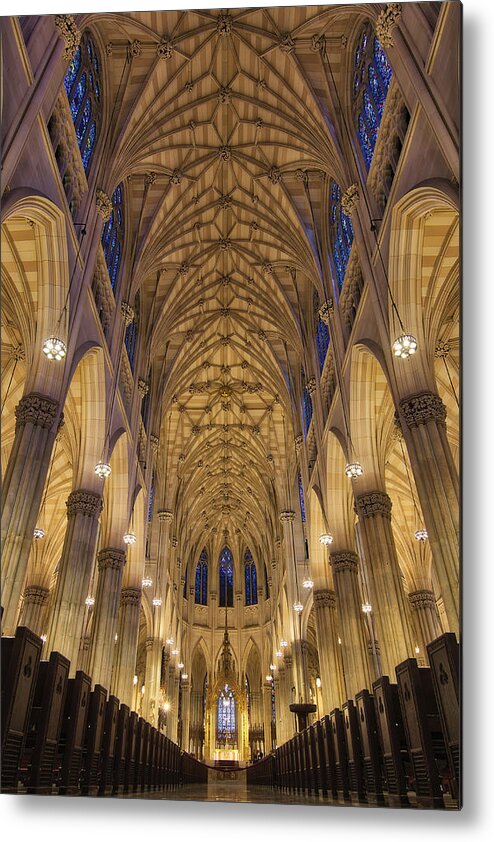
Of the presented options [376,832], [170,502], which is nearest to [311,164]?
[376,832]

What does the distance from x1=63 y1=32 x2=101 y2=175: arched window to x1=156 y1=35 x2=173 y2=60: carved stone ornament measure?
178 cm

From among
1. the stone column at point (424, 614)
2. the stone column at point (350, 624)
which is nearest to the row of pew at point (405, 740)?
the stone column at point (350, 624)

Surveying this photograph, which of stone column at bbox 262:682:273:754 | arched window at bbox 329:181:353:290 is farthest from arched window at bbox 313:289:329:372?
stone column at bbox 262:682:273:754

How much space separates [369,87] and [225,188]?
29.6 ft

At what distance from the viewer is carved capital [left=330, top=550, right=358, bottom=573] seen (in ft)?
65.3

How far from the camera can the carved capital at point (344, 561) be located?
1991cm

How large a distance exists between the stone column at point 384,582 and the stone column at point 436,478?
13.1 feet

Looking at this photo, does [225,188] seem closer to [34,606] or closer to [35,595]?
[35,595]

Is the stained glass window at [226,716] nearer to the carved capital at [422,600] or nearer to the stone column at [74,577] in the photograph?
the carved capital at [422,600]

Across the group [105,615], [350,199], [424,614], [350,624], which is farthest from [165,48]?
[424,614]

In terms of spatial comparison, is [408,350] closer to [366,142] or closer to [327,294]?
[366,142]

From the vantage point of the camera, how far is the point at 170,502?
35.4 metres

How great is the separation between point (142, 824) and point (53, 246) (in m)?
11.1

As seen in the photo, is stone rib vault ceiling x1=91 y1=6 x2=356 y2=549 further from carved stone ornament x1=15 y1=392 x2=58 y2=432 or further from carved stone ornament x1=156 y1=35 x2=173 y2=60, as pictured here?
carved stone ornament x1=15 y1=392 x2=58 y2=432
